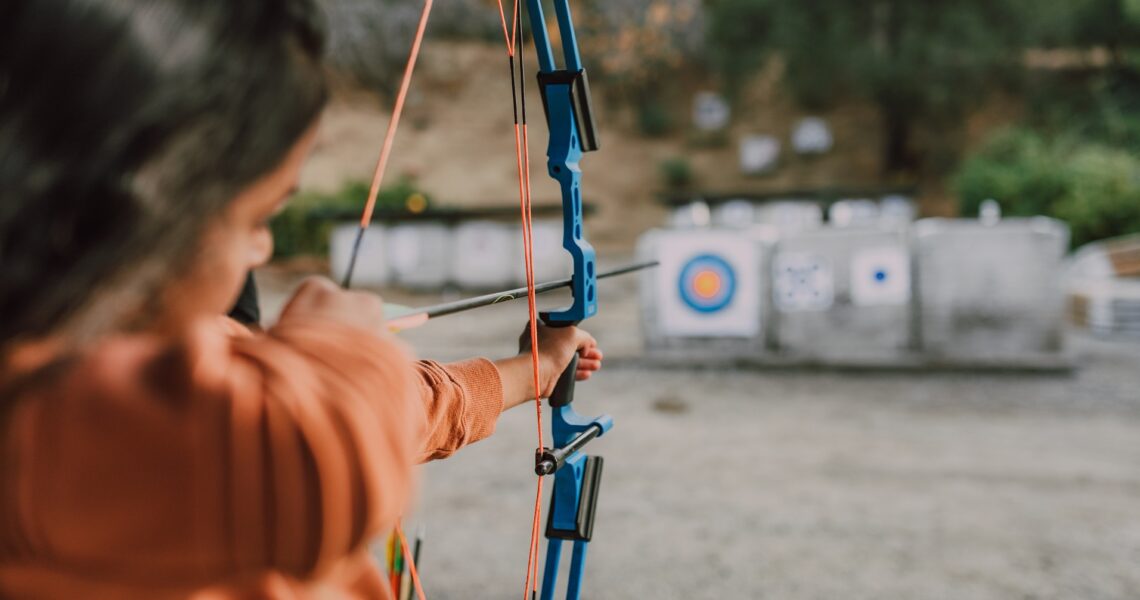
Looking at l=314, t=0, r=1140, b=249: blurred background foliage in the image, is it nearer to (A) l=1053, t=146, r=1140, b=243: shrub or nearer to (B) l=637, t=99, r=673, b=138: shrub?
(A) l=1053, t=146, r=1140, b=243: shrub

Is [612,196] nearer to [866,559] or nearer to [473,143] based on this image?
[473,143]

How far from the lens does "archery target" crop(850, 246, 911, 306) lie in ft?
14.0

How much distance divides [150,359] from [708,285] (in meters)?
4.21

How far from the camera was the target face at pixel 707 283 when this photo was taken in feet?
14.8

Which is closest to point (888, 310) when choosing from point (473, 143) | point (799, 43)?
point (799, 43)

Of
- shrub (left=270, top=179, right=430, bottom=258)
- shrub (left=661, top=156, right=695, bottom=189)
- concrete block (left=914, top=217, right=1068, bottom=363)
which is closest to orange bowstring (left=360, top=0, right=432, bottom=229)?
concrete block (left=914, top=217, right=1068, bottom=363)

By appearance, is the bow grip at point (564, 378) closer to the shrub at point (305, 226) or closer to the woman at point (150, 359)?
the woman at point (150, 359)

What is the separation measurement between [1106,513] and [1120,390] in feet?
5.85

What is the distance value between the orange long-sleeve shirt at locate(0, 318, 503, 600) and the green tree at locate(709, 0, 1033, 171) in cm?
1333

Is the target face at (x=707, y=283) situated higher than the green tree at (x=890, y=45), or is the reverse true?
the green tree at (x=890, y=45)

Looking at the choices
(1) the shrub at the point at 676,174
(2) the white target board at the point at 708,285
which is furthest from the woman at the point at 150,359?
(1) the shrub at the point at 676,174

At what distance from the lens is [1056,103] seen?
45.7 feet

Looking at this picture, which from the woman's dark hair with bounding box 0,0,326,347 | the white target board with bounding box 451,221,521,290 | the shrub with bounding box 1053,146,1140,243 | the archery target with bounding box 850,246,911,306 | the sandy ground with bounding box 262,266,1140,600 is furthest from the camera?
the white target board with bounding box 451,221,521,290

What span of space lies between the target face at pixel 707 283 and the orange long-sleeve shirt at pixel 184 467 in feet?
13.7
